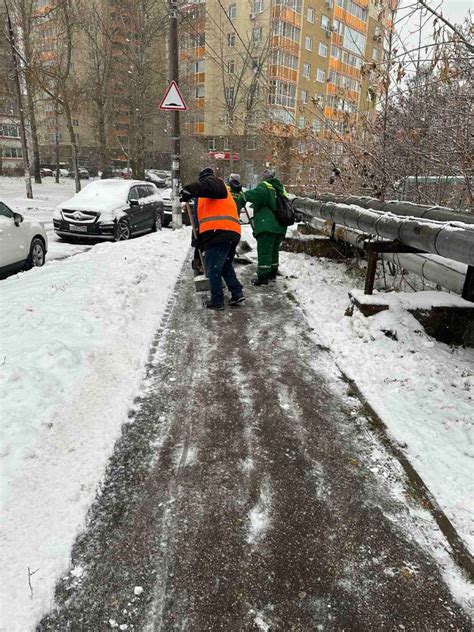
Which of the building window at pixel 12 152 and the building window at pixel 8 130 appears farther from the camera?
the building window at pixel 12 152

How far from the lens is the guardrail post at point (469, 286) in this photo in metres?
4.72

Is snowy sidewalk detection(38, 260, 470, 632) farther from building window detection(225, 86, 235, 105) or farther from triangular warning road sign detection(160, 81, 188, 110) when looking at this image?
building window detection(225, 86, 235, 105)

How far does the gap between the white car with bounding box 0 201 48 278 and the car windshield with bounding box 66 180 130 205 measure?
355 centimetres

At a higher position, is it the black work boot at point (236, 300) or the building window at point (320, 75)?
the building window at point (320, 75)

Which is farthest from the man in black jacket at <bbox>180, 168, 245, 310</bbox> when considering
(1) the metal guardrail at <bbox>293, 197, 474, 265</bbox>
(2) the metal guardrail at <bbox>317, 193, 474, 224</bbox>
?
(2) the metal guardrail at <bbox>317, 193, 474, 224</bbox>

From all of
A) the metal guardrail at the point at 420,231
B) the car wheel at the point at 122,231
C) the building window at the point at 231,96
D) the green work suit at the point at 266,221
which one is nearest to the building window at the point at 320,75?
the building window at the point at 231,96

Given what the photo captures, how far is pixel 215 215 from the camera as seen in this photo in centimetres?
575

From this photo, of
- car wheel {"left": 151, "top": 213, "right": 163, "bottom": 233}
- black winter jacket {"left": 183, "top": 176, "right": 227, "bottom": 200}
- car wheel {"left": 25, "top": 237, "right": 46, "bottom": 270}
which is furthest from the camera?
car wheel {"left": 151, "top": 213, "right": 163, "bottom": 233}

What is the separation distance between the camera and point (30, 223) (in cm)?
842

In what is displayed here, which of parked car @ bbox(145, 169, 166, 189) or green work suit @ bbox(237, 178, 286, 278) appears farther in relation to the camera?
parked car @ bbox(145, 169, 166, 189)

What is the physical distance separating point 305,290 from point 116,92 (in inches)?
1240

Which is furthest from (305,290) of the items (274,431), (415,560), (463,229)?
(415,560)

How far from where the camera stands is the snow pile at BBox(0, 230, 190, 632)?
2.17m

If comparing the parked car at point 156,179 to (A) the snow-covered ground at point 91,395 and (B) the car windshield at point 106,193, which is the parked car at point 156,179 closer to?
(B) the car windshield at point 106,193
